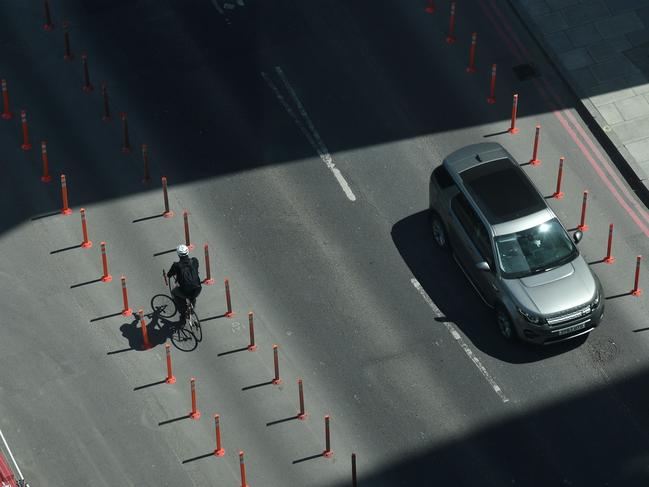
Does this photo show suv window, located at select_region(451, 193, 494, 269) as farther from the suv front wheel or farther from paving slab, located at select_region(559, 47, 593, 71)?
paving slab, located at select_region(559, 47, 593, 71)

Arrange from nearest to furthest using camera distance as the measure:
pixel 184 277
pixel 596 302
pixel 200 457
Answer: pixel 200 457 < pixel 184 277 < pixel 596 302

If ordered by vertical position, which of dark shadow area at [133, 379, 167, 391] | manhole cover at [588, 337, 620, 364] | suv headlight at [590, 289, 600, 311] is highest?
suv headlight at [590, 289, 600, 311]

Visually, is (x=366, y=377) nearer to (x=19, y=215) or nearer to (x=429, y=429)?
(x=429, y=429)

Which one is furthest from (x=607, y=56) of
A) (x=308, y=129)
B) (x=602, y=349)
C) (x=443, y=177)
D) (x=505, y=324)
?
(x=505, y=324)

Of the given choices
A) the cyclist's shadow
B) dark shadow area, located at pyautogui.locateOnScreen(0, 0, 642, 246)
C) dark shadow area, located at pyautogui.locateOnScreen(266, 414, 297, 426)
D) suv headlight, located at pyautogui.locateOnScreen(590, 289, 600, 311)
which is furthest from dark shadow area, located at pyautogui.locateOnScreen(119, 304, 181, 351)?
suv headlight, located at pyautogui.locateOnScreen(590, 289, 600, 311)

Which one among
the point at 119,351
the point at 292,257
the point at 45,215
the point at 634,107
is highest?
the point at 634,107

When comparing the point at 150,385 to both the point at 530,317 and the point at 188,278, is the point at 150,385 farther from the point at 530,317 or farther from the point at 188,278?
the point at 530,317
